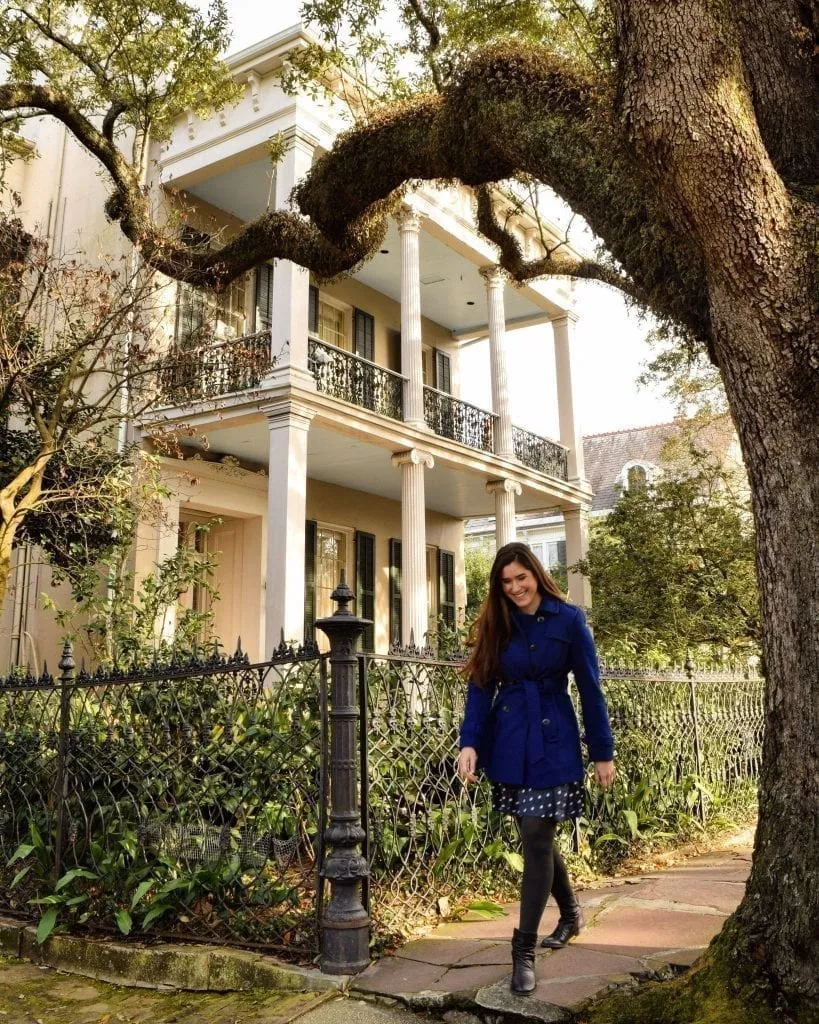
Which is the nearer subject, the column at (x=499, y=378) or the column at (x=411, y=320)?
the column at (x=411, y=320)

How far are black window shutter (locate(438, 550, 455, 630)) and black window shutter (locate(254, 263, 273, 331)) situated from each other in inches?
236

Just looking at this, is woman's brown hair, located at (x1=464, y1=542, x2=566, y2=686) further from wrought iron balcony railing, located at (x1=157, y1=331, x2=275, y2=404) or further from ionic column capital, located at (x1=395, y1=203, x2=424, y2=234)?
ionic column capital, located at (x1=395, y1=203, x2=424, y2=234)

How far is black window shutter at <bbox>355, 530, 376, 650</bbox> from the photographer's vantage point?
14.8m

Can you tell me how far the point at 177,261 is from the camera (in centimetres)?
669

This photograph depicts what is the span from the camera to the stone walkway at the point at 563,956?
10.3ft

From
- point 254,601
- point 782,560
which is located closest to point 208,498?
point 254,601

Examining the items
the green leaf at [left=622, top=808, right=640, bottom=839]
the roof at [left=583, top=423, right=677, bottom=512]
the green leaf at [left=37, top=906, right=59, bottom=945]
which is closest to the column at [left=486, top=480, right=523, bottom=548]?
the green leaf at [left=622, top=808, right=640, bottom=839]

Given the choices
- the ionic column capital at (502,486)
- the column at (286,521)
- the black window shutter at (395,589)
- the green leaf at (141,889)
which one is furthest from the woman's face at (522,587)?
the black window shutter at (395,589)

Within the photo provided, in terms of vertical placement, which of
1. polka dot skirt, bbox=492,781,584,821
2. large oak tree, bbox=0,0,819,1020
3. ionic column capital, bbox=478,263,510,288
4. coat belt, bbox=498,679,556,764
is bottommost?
polka dot skirt, bbox=492,781,584,821

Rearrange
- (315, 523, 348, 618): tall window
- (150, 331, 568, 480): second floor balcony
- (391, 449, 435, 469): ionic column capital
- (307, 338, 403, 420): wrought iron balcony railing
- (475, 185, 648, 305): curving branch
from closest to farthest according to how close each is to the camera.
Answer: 1. (475, 185, 648, 305): curving branch
2. (150, 331, 568, 480): second floor balcony
3. (307, 338, 403, 420): wrought iron balcony railing
4. (391, 449, 435, 469): ionic column capital
5. (315, 523, 348, 618): tall window

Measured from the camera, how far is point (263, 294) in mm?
13305

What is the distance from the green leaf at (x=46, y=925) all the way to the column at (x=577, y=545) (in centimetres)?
1147

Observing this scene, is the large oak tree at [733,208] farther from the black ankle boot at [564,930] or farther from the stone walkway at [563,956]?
the black ankle boot at [564,930]

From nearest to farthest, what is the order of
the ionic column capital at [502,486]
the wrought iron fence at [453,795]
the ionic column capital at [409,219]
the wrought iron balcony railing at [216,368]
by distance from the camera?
the wrought iron fence at [453,795], the wrought iron balcony railing at [216,368], the ionic column capital at [409,219], the ionic column capital at [502,486]
